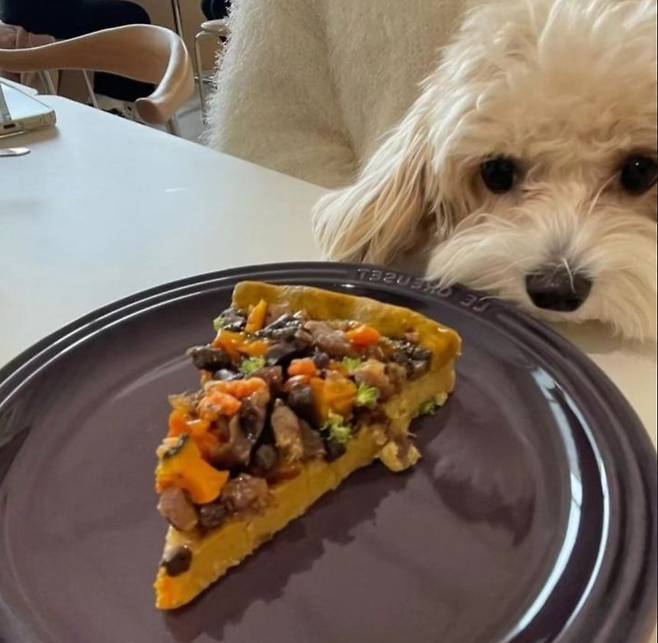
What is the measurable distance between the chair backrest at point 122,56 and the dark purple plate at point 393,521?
3.09 feet

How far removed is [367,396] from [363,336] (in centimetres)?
6

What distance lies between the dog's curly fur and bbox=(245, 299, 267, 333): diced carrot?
0.52 feet

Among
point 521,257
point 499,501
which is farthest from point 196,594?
point 521,257

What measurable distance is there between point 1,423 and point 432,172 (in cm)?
43

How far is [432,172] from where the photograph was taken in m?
0.79

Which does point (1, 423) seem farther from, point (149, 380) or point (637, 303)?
point (637, 303)

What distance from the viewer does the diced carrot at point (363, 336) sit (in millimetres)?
629

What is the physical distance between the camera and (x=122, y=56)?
65.7 inches

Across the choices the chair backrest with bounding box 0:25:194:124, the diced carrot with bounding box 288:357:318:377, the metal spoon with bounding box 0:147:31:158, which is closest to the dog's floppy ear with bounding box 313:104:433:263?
the diced carrot with bounding box 288:357:318:377

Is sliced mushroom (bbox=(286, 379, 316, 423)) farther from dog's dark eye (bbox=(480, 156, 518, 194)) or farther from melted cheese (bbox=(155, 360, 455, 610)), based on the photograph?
dog's dark eye (bbox=(480, 156, 518, 194))

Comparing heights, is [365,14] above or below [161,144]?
above

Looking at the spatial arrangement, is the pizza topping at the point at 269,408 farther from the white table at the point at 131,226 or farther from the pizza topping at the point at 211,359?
the white table at the point at 131,226

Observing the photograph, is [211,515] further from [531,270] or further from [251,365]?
[531,270]

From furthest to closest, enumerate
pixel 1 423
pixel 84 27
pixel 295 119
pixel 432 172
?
pixel 84 27 → pixel 295 119 → pixel 432 172 → pixel 1 423
